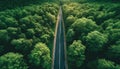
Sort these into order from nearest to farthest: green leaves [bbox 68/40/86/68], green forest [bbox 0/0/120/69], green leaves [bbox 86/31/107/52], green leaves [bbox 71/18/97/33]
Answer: green forest [bbox 0/0/120/69], green leaves [bbox 68/40/86/68], green leaves [bbox 86/31/107/52], green leaves [bbox 71/18/97/33]

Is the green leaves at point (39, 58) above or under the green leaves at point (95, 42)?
under

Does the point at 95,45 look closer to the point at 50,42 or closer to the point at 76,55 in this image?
the point at 76,55

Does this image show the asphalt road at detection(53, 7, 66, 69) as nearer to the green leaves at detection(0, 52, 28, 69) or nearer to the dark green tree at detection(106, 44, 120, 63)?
the green leaves at detection(0, 52, 28, 69)

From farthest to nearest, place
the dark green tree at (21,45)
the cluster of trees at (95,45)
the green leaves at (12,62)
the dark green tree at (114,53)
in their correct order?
the dark green tree at (21,45) < the cluster of trees at (95,45) < the dark green tree at (114,53) < the green leaves at (12,62)

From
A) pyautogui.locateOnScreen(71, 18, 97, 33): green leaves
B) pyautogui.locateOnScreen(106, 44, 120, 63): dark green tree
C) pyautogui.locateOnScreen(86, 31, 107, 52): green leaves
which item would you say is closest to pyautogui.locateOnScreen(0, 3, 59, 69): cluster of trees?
pyautogui.locateOnScreen(71, 18, 97, 33): green leaves

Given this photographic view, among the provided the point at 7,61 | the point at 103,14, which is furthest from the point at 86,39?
the point at 7,61

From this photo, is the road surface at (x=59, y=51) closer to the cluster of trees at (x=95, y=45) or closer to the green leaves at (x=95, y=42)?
the cluster of trees at (x=95, y=45)

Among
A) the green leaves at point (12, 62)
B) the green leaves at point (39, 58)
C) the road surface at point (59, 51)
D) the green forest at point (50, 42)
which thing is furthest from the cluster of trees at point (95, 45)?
the green leaves at point (12, 62)

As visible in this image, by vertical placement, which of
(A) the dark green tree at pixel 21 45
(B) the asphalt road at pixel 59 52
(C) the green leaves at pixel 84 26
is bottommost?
(B) the asphalt road at pixel 59 52
